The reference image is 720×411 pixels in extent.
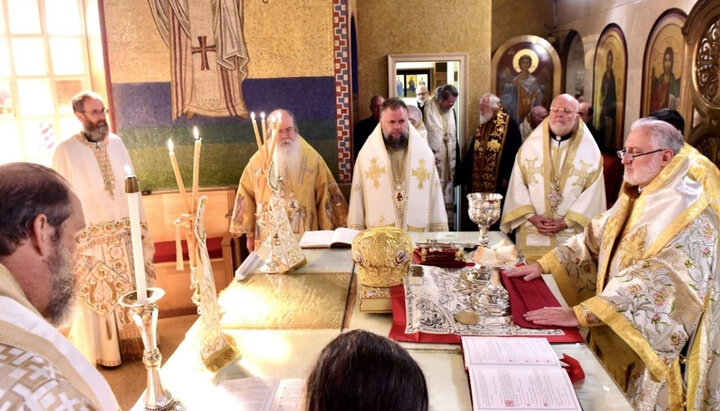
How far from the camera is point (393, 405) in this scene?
2.80 feet

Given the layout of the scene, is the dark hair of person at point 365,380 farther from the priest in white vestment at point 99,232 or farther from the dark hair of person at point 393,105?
the dark hair of person at point 393,105

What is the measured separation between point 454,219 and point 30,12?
201 inches

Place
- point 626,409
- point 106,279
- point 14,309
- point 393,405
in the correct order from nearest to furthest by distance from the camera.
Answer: point 393,405 < point 14,309 < point 626,409 < point 106,279

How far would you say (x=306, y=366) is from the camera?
177cm

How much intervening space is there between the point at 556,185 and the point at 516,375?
297cm

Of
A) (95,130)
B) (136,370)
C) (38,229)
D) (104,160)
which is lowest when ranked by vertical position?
(136,370)

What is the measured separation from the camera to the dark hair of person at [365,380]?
33.4 inches

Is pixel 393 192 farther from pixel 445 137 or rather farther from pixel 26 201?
pixel 26 201

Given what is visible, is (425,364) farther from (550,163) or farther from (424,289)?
(550,163)

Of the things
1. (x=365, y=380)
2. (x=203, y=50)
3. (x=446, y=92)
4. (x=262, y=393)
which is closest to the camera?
(x=365, y=380)

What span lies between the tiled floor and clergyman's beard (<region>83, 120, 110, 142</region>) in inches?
65.6

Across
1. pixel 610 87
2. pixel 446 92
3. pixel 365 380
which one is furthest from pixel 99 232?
pixel 610 87

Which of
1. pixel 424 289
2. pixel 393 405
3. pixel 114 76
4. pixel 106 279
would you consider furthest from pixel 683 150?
pixel 114 76

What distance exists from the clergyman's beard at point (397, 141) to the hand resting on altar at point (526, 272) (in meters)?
2.19
